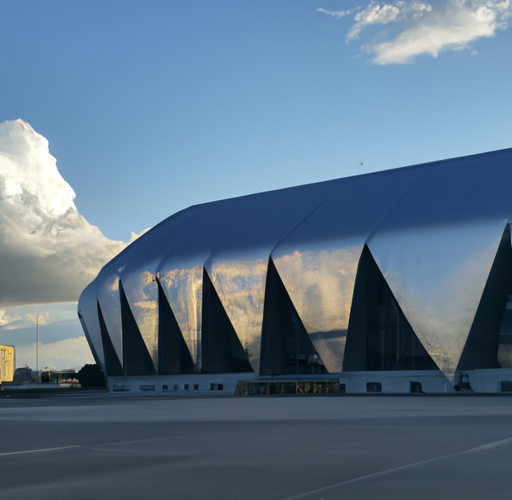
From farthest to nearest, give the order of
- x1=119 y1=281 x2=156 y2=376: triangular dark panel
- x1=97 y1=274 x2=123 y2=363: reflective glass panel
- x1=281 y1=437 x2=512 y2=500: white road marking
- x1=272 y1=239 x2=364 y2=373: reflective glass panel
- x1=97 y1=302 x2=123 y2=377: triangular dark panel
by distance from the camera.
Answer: x1=97 y1=302 x2=123 y2=377: triangular dark panel → x1=97 y1=274 x2=123 y2=363: reflective glass panel → x1=119 y1=281 x2=156 y2=376: triangular dark panel → x1=272 y1=239 x2=364 y2=373: reflective glass panel → x1=281 y1=437 x2=512 y2=500: white road marking

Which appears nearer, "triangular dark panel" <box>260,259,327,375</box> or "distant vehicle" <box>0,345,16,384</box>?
"triangular dark panel" <box>260,259,327,375</box>

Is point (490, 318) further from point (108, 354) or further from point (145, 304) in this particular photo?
point (108, 354)

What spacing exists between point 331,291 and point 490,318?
816cm

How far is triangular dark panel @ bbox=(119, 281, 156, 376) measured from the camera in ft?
176

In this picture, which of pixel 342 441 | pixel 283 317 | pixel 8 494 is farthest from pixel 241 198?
pixel 8 494

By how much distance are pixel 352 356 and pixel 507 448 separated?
115 feet

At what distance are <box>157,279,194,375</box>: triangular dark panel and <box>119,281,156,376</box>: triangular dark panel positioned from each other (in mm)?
1570

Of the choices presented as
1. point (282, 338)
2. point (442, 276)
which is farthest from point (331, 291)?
point (442, 276)

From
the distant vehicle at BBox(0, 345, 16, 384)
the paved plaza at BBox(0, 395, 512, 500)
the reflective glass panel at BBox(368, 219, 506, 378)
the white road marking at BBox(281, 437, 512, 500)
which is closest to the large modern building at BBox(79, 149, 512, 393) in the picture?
the reflective glass panel at BBox(368, 219, 506, 378)

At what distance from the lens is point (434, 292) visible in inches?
1556

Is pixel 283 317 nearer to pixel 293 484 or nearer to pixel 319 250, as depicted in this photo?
pixel 319 250

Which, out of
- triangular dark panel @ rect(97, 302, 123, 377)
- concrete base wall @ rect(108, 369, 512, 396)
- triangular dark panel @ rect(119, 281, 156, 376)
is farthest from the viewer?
triangular dark panel @ rect(97, 302, 123, 377)

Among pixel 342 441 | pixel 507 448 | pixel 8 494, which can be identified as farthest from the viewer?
pixel 342 441

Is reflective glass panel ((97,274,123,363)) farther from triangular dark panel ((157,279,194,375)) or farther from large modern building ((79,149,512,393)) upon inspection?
triangular dark panel ((157,279,194,375))
